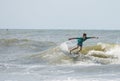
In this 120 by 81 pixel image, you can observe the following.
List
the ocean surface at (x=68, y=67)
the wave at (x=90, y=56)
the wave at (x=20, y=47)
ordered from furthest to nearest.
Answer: the wave at (x=20, y=47), the wave at (x=90, y=56), the ocean surface at (x=68, y=67)

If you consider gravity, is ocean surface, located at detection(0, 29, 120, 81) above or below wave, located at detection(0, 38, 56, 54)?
above

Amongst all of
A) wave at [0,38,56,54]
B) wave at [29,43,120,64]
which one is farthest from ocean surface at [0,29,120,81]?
wave at [0,38,56,54]

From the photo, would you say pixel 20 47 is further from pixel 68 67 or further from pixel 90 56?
pixel 68 67

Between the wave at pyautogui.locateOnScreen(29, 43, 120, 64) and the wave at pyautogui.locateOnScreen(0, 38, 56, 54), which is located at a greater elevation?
the wave at pyautogui.locateOnScreen(29, 43, 120, 64)

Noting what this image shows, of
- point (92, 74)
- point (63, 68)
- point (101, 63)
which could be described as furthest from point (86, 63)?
point (92, 74)

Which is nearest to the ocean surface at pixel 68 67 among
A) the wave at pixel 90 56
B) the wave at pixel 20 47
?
the wave at pixel 90 56

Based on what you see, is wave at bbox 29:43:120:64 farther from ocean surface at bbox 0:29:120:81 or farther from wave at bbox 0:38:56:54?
wave at bbox 0:38:56:54

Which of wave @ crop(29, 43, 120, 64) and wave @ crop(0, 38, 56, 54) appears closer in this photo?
wave @ crop(29, 43, 120, 64)

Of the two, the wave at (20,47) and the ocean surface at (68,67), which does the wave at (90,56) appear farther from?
the wave at (20,47)

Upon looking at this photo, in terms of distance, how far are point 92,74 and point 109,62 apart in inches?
195

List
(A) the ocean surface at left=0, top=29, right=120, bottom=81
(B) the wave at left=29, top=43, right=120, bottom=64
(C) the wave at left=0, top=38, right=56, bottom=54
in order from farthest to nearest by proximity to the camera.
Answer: (C) the wave at left=0, top=38, right=56, bottom=54 → (B) the wave at left=29, top=43, right=120, bottom=64 → (A) the ocean surface at left=0, top=29, right=120, bottom=81

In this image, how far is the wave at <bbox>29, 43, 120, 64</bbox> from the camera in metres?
23.8

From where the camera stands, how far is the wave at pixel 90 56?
→ 2383 cm

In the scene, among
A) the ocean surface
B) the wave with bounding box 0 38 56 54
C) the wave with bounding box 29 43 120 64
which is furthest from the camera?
the wave with bounding box 0 38 56 54
